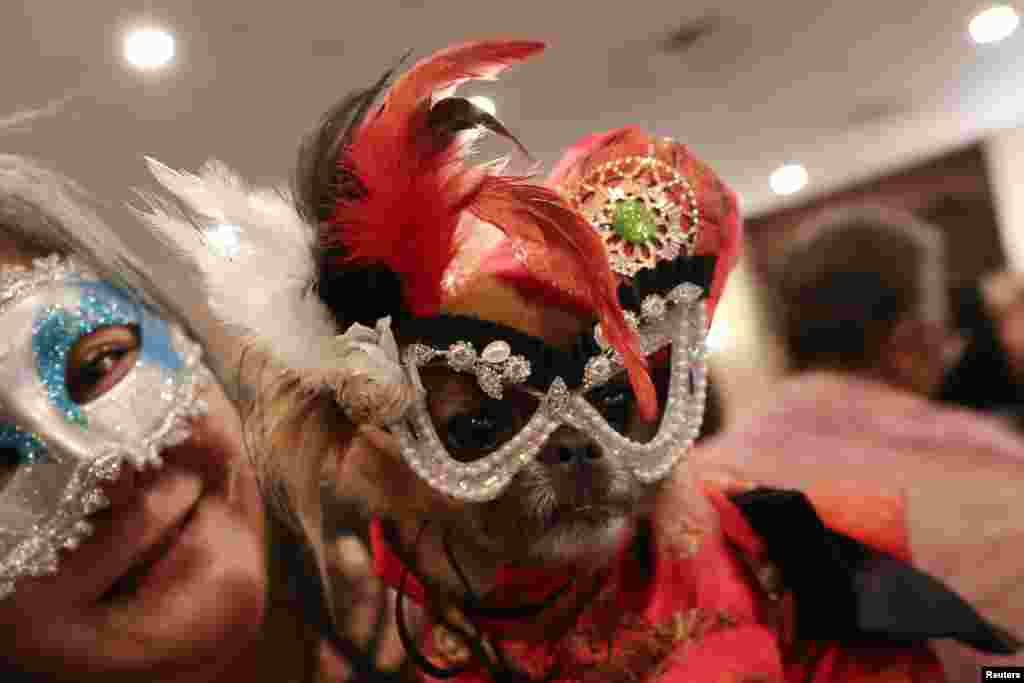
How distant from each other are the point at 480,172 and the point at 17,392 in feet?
1.51

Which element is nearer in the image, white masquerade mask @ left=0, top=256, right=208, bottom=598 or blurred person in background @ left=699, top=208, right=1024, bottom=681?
white masquerade mask @ left=0, top=256, right=208, bottom=598

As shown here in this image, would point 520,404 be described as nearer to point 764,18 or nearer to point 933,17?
point 764,18

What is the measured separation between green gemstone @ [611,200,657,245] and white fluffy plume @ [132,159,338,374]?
10.2 inches

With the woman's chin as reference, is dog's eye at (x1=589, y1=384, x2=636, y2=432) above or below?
above

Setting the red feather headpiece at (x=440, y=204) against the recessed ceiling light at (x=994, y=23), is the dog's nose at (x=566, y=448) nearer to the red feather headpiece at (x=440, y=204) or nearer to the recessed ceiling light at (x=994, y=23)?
the red feather headpiece at (x=440, y=204)

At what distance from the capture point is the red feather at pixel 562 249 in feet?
1.94

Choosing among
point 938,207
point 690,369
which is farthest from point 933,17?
point 690,369

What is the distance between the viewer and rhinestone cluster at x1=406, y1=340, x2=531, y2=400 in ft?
2.01

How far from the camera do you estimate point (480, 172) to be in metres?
0.58

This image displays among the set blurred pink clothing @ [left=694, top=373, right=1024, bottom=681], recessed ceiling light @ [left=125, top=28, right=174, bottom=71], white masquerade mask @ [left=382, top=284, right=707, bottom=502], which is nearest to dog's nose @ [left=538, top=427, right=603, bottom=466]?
white masquerade mask @ [left=382, top=284, right=707, bottom=502]

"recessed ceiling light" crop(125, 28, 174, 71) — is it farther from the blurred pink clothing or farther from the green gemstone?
the blurred pink clothing

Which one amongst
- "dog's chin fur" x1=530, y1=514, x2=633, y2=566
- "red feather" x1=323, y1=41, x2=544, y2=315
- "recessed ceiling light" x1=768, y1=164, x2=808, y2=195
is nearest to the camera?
"red feather" x1=323, y1=41, x2=544, y2=315

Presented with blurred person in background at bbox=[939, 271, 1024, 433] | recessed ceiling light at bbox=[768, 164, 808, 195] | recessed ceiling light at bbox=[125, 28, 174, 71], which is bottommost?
blurred person in background at bbox=[939, 271, 1024, 433]

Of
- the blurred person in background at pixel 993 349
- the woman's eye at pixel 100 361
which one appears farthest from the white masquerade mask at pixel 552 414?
the blurred person in background at pixel 993 349
